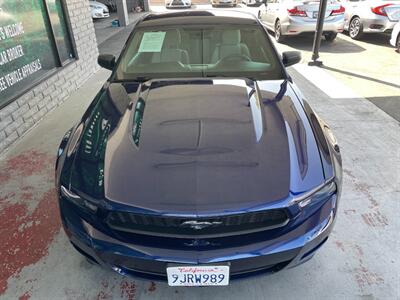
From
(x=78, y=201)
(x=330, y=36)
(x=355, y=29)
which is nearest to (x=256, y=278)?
(x=78, y=201)

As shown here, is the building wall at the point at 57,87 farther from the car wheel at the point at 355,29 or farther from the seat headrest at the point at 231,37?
the car wheel at the point at 355,29

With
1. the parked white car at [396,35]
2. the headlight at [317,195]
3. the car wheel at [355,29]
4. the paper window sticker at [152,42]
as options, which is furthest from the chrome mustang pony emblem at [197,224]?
the car wheel at [355,29]

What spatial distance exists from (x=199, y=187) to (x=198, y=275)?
426 millimetres

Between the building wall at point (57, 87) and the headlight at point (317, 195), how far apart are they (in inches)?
132

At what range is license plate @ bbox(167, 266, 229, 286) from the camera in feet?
4.92

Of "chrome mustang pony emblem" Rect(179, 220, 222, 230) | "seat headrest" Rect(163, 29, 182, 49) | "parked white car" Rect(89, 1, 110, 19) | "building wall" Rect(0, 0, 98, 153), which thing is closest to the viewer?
"chrome mustang pony emblem" Rect(179, 220, 222, 230)

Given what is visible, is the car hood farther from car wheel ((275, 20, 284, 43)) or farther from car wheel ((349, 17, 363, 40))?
car wheel ((349, 17, 363, 40))

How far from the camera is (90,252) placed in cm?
160

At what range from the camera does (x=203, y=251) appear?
1.47 meters

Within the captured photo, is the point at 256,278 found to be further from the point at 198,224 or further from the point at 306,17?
the point at 306,17

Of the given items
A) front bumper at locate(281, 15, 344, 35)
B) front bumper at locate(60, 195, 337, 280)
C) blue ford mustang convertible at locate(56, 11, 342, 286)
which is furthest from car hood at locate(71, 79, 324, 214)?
front bumper at locate(281, 15, 344, 35)

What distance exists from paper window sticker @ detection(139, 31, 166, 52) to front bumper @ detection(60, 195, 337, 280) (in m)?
1.65

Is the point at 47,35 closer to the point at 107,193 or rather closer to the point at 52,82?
the point at 52,82

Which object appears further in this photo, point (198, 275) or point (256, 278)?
point (256, 278)
